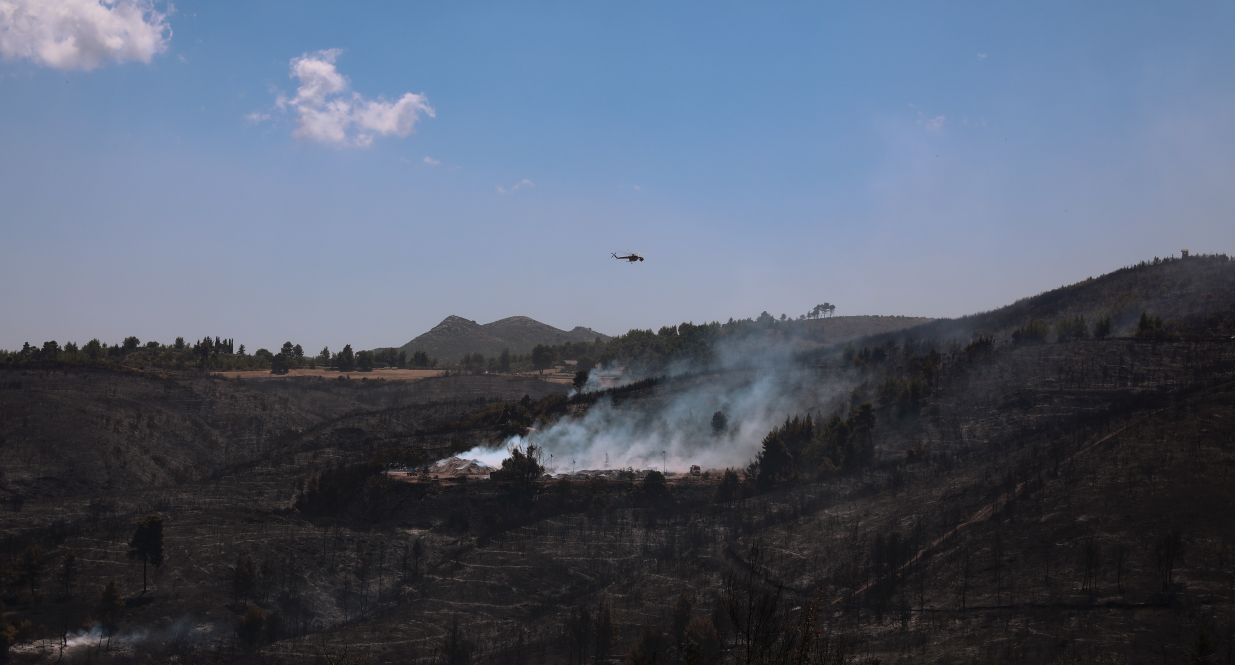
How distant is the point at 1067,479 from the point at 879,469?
24.2 metres

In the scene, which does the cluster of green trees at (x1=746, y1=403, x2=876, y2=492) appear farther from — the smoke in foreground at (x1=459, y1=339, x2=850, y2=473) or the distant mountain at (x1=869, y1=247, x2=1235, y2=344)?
the distant mountain at (x1=869, y1=247, x2=1235, y2=344)

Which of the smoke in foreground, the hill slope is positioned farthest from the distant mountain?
the smoke in foreground

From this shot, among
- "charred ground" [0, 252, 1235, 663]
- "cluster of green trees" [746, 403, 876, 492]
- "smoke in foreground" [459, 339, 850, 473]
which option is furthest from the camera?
"smoke in foreground" [459, 339, 850, 473]

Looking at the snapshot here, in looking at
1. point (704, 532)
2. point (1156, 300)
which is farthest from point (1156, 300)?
point (704, 532)

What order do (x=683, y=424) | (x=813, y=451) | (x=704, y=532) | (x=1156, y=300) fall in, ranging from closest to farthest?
1. (x=704, y=532)
2. (x=813, y=451)
3. (x=683, y=424)
4. (x=1156, y=300)

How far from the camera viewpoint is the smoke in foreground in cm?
13838

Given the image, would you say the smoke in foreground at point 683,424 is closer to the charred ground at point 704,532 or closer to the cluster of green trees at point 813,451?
the charred ground at point 704,532

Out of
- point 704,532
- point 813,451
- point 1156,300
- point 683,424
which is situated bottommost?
point 704,532

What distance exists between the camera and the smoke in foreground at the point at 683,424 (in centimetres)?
13838

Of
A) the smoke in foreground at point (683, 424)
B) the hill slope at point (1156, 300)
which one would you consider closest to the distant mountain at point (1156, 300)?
the hill slope at point (1156, 300)

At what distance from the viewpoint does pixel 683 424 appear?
490 ft

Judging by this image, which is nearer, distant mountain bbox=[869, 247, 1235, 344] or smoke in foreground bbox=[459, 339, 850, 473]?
smoke in foreground bbox=[459, 339, 850, 473]

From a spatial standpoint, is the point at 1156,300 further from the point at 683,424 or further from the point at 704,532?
the point at 704,532

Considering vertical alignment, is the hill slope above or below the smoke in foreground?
above
